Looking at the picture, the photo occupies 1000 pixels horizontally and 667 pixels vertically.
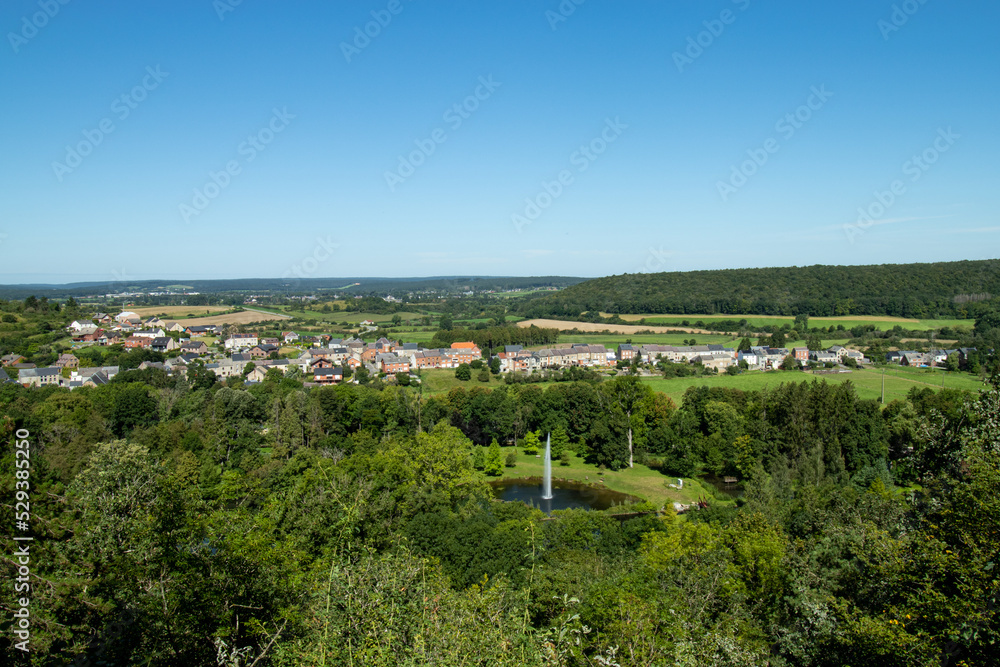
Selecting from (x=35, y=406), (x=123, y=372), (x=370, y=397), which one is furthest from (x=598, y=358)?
(x=35, y=406)

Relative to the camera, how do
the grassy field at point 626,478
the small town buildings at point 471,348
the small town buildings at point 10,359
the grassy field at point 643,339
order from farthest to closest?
1. the grassy field at point 643,339
2. the small town buildings at point 471,348
3. the small town buildings at point 10,359
4. the grassy field at point 626,478

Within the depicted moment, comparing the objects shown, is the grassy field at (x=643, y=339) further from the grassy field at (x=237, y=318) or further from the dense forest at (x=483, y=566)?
the grassy field at (x=237, y=318)

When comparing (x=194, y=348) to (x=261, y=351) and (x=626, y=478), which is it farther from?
(x=626, y=478)

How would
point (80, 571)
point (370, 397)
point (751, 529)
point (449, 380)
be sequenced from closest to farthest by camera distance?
point (80, 571)
point (751, 529)
point (370, 397)
point (449, 380)

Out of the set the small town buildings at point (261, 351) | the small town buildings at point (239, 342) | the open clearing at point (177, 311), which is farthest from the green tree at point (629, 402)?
the open clearing at point (177, 311)

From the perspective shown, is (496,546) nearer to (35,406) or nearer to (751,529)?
(751,529)

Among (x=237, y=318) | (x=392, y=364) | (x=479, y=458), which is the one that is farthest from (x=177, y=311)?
(x=479, y=458)
